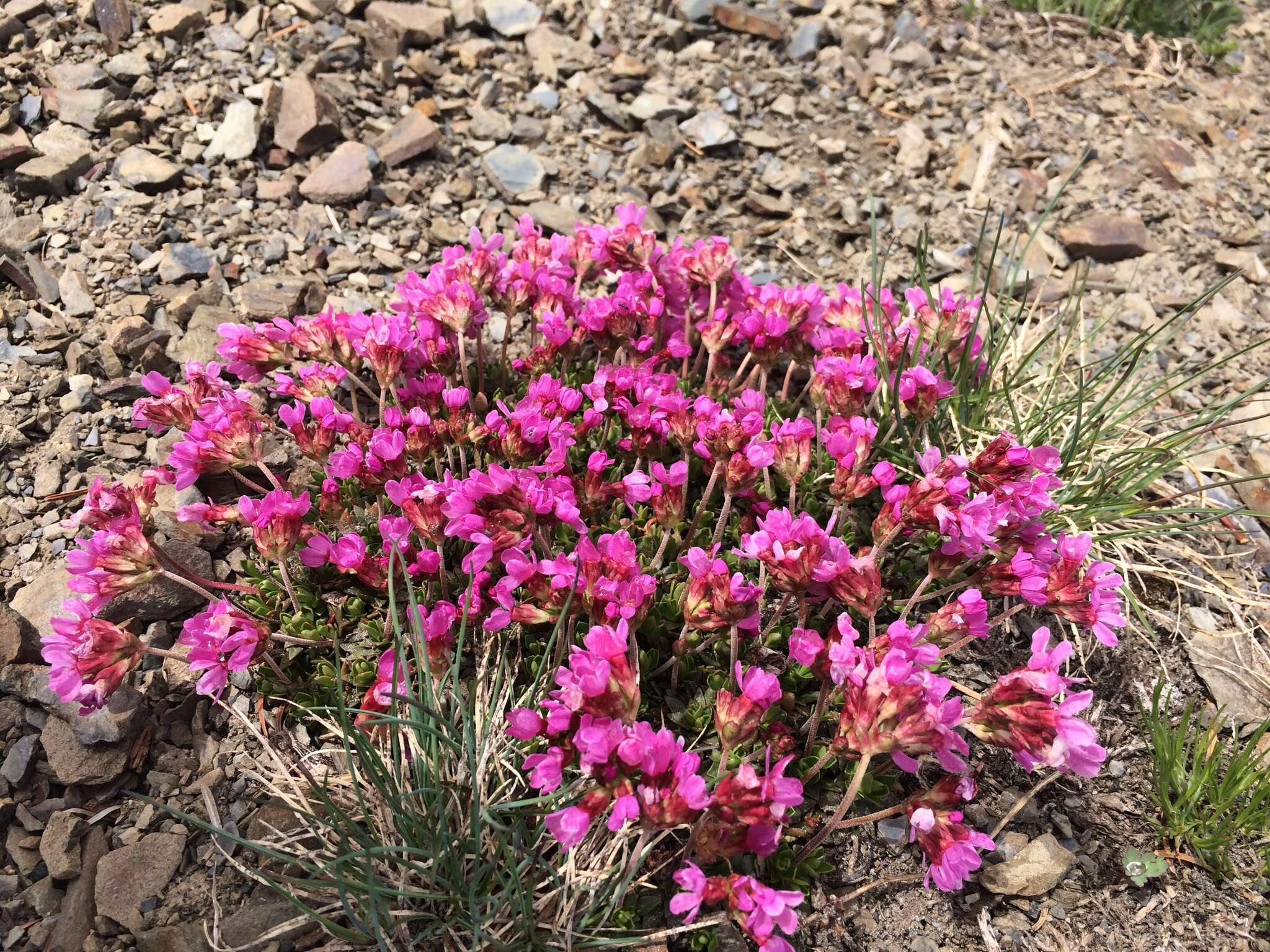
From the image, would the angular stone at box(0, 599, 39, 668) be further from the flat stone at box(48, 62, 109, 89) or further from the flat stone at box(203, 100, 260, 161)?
the flat stone at box(48, 62, 109, 89)

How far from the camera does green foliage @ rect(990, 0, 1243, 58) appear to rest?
239 inches

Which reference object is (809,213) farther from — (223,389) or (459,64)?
(223,389)

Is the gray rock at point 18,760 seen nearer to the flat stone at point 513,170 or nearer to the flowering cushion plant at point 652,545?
the flowering cushion plant at point 652,545

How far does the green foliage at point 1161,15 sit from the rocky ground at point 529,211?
141 millimetres

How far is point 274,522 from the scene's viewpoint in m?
2.73

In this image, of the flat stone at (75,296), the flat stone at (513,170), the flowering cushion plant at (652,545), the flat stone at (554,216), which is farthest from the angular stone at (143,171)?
the flat stone at (554,216)

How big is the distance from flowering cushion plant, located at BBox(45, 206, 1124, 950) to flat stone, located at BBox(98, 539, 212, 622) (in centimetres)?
10

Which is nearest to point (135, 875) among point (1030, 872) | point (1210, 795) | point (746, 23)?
point (1030, 872)

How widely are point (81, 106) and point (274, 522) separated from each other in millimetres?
3030

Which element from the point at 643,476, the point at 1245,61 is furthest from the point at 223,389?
the point at 1245,61

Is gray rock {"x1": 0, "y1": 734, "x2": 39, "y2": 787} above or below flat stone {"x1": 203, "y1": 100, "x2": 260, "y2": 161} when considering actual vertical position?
→ below

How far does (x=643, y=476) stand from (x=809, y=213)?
2699 mm

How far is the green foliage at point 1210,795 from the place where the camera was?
2.64 meters

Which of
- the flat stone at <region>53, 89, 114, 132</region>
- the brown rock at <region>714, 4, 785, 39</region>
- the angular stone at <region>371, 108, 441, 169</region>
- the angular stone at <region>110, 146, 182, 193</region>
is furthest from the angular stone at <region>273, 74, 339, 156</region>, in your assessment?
the brown rock at <region>714, 4, 785, 39</region>
